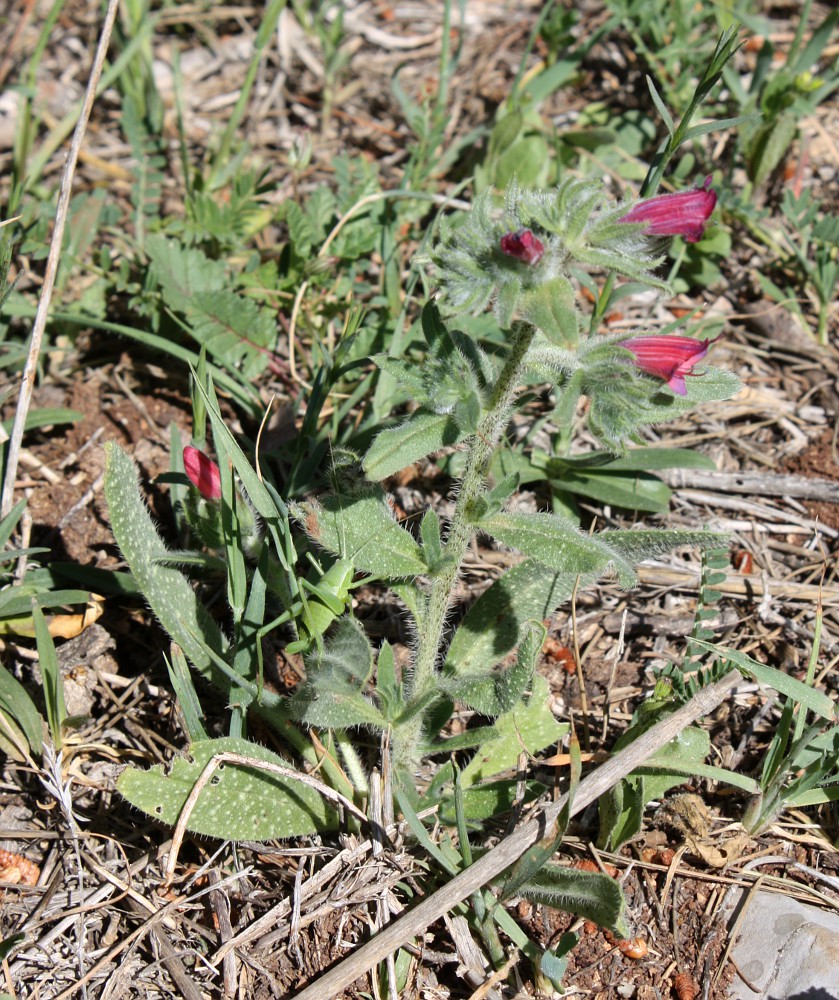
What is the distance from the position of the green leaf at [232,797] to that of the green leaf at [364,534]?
68 cm

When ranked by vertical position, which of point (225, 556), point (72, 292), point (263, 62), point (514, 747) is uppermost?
point (263, 62)

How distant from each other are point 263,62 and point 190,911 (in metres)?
5.03

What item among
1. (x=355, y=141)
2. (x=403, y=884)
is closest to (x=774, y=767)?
(x=403, y=884)

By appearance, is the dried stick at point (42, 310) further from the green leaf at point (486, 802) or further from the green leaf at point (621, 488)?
the green leaf at point (621, 488)

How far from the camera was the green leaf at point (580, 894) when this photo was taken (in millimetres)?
2510

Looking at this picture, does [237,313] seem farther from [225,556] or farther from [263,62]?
[263,62]

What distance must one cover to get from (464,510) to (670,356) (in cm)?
75

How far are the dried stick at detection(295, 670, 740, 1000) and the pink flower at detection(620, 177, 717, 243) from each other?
1409 millimetres

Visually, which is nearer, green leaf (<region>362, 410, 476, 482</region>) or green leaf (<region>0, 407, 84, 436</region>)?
green leaf (<region>362, 410, 476, 482</region>)

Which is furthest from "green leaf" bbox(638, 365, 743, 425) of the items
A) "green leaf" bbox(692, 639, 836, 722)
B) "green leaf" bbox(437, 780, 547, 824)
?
"green leaf" bbox(437, 780, 547, 824)

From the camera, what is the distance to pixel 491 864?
8.73ft

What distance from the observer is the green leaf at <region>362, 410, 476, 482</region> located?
2.61 meters

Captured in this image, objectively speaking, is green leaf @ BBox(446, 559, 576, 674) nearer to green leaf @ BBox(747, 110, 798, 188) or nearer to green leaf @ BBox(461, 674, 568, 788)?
green leaf @ BBox(461, 674, 568, 788)

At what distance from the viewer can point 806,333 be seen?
4.57 meters
